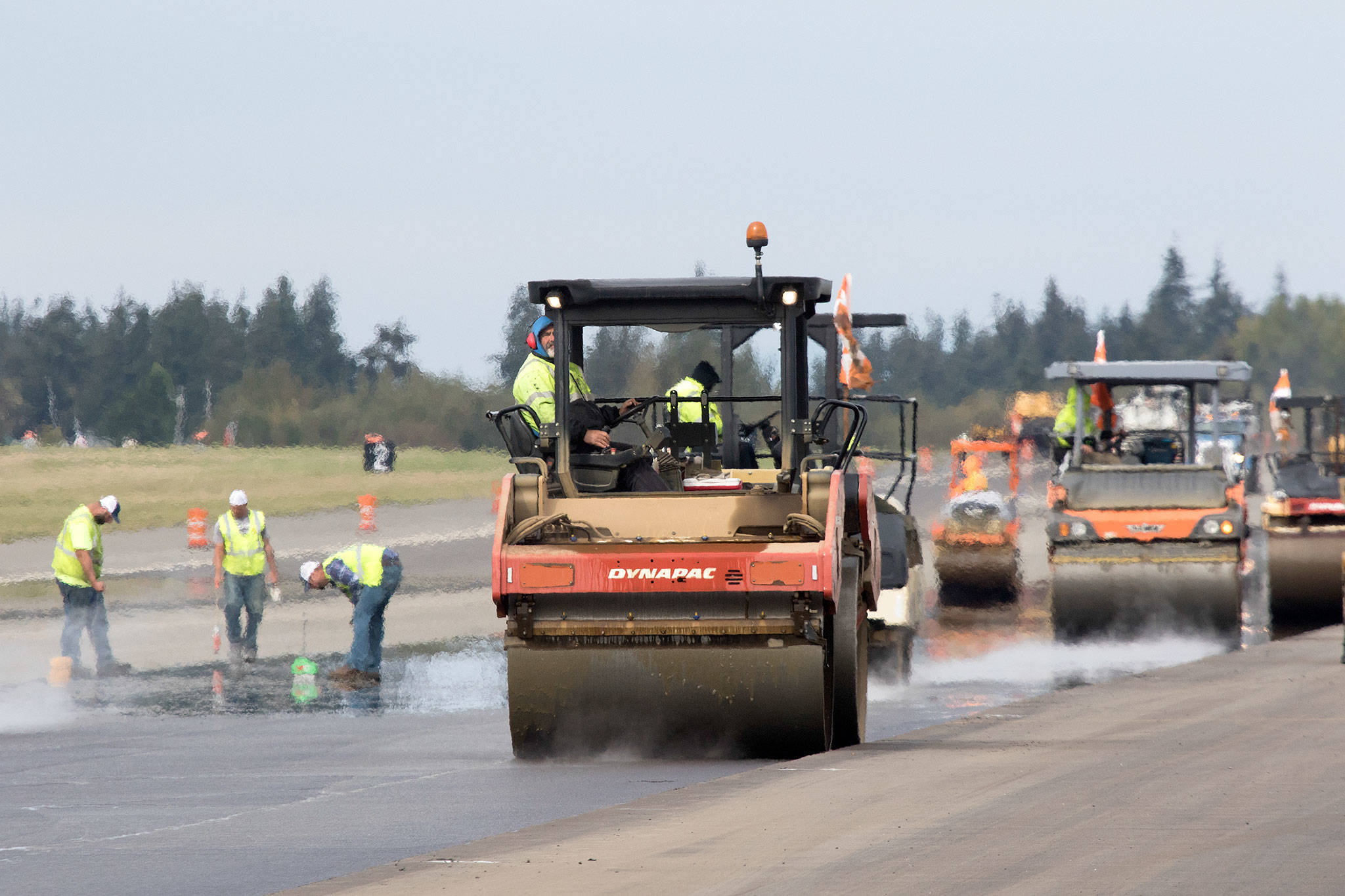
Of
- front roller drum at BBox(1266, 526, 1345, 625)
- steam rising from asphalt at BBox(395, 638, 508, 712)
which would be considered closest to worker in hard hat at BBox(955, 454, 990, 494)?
front roller drum at BBox(1266, 526, 1345, 625)

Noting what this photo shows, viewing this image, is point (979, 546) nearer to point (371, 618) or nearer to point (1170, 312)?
point (371, 618)

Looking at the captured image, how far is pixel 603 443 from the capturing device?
385 inches

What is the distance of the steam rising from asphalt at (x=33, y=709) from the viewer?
12.8 metres

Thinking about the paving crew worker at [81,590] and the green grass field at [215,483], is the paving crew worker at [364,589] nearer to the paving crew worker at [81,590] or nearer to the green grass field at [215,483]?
the paving crew worker at [81,590]

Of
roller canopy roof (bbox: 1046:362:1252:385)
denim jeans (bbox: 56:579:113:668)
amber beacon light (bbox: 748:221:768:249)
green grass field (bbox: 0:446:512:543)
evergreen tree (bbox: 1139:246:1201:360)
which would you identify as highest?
evergreen tree (bbox: 1139:246:1201:360)

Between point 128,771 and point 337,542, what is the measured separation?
23694 millimetres

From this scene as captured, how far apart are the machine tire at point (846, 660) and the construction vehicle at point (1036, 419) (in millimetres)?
8163

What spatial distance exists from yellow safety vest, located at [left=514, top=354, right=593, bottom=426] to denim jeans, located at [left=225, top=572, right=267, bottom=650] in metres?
8.25

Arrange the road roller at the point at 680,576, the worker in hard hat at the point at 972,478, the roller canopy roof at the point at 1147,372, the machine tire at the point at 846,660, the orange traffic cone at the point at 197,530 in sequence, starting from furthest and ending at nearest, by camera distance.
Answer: the orange traffic cone at the point at 197,530 < the worker in hard hat at the point at 972,478 < the roller canopy roof at the point at 1147,372 < the machine tire at the point at 846,660 < the road roller at the point at 680,576

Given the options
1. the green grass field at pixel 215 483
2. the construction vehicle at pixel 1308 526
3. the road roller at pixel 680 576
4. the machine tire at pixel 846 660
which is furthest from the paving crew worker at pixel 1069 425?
the green grass field at pixel 215 483

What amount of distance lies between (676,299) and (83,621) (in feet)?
28.8

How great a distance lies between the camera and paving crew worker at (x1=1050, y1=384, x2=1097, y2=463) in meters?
17.0

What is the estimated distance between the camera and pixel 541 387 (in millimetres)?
9938

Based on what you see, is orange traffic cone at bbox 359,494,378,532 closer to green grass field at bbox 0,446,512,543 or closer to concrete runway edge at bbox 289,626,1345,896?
green grass field at bbox 0,446,512,543
